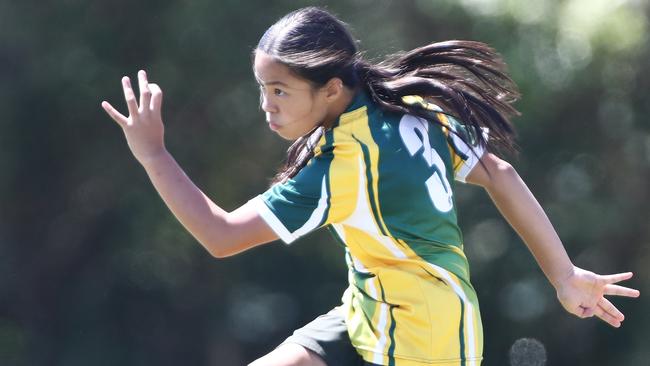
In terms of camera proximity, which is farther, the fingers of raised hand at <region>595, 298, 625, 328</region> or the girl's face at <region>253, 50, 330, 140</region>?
the fingers of raised hand at <region>595, 298, 625, 328</region>

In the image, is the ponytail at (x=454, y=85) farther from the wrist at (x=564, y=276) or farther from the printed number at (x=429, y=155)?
the wrist at (x=564, y=276)

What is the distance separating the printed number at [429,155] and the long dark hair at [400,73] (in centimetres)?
3

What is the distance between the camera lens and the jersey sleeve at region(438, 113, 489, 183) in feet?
7.82

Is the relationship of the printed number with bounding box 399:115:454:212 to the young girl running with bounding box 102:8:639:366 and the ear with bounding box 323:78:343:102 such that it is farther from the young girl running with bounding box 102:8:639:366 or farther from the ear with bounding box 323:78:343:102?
the ear with bounding box 323:78:343:102

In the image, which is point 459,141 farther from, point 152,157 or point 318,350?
point 152,157

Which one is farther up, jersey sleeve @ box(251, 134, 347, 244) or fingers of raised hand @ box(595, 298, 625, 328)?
jersey sleeve @ box(251, 134, 347, 244)

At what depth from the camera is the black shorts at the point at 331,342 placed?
228 centimetres

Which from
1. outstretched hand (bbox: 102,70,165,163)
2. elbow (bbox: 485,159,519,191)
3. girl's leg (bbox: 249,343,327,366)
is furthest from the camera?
elbow (bbox: 485,159,519,191)

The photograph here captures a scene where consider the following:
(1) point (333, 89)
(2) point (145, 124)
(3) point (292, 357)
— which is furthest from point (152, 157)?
(3) point (292, 357)

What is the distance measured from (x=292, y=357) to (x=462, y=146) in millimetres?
610

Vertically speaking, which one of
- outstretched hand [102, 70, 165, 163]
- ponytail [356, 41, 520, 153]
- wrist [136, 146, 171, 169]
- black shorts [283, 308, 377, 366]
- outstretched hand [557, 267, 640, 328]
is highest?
outstretched hand [102, 70, 165, 163]

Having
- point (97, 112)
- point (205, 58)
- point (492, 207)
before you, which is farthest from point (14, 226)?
point (492, 207)

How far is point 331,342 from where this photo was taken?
2297mm

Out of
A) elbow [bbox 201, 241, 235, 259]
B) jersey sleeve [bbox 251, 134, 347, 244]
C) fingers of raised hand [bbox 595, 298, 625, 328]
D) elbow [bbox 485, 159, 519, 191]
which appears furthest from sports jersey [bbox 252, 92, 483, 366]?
fingers of raised hand [bbox 595, 298, 625, 328]
